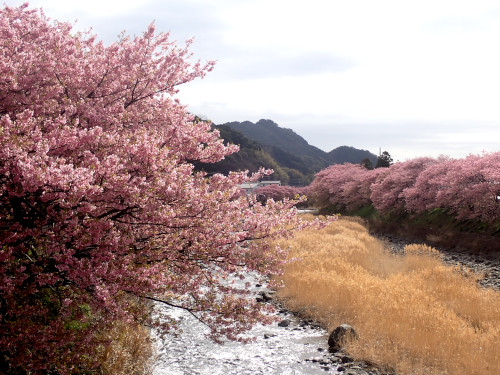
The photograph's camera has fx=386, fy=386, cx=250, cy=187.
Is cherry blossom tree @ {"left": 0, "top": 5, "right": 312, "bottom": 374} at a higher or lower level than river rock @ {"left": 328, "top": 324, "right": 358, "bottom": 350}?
higher

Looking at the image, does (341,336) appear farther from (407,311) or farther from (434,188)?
(434,188)

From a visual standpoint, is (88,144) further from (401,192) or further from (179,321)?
(401,192)

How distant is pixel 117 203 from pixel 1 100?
3.29m

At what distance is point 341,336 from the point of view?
A: 11359mm

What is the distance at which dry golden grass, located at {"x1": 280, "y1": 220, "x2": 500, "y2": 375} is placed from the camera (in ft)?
30.9

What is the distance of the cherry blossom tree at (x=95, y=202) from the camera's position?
552cm

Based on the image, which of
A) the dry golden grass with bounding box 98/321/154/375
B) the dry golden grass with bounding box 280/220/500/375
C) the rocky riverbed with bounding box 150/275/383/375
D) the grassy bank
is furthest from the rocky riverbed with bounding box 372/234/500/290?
the dry golden grass with bounding box 98/321/154/375

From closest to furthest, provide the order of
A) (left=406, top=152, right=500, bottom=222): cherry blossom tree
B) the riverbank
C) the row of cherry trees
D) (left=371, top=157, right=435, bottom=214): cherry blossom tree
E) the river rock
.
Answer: the riverbank, the river rock, (left=406, top=152, right=500, bottom=222): cherry blossom tree, the row of cherry trees, (left=371, top=157, right=435, bottom=214): cherry blossom tree

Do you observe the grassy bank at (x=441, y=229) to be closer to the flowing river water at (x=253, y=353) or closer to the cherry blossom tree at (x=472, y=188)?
the cherry blossom tree at (x=472, y=188)

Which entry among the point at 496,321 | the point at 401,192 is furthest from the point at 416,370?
the point at 401,192

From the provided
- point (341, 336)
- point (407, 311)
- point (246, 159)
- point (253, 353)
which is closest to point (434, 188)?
point (407, 311)

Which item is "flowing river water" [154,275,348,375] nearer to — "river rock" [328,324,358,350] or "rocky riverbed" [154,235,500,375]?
"rocky riverbed" [154,235,500,375]

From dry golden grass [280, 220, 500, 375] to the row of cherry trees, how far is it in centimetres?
1135

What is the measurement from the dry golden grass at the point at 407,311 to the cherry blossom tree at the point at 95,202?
3471 mm
